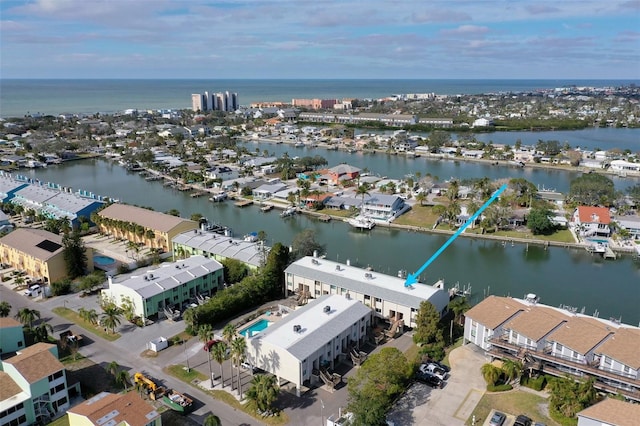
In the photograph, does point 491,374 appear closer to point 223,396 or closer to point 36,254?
point 223,396

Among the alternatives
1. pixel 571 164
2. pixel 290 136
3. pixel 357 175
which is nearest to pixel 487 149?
pixel 571 164

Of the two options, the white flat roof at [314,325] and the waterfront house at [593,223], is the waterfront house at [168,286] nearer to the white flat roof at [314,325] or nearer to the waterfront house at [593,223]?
the white flat roof at [314,325]

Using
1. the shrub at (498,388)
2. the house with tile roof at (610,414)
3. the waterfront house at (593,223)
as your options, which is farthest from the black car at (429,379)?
the waterfront house at (593,223)

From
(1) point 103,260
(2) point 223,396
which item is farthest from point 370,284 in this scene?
(1) point 103,260

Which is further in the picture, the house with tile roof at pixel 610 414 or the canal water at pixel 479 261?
the canal water at pixel 479 261

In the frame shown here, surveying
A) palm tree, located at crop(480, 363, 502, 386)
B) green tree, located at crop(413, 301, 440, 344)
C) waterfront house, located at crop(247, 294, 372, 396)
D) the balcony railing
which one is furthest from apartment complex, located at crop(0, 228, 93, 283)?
the balcony railing

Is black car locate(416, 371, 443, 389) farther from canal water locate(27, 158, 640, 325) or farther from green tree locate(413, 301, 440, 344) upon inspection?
canal water locate(27, 158, 640, 325)

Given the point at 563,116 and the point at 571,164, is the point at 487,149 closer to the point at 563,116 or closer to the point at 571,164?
the point at 571,164
